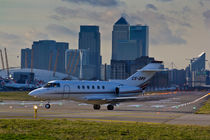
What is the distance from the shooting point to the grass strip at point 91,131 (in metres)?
21.4

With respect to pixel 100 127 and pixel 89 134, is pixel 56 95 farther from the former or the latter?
pixel 89 134

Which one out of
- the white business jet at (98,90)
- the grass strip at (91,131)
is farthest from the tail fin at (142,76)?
the grass strip at (91,131)

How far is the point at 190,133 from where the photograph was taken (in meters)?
23.2

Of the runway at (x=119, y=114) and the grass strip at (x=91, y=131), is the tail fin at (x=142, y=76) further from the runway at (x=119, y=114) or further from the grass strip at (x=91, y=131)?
the grass strip at (x=91, y=131)

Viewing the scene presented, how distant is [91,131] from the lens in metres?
23.4

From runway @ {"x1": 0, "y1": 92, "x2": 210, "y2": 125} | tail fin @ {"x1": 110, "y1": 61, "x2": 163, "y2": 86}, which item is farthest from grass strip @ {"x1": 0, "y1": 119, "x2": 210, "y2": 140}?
tail fin @ {"x1": 110, "y1": 61, "x2": 163, "y2": 86}

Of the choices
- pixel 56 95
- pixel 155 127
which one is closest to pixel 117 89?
pixel 56 95

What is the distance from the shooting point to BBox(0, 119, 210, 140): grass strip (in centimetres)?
2138

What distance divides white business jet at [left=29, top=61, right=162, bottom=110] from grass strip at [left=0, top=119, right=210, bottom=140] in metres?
17.8

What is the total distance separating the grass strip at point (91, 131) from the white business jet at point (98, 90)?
17.8 meters

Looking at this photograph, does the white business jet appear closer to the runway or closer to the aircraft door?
the aircraft door

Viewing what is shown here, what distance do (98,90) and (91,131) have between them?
82.4 ft

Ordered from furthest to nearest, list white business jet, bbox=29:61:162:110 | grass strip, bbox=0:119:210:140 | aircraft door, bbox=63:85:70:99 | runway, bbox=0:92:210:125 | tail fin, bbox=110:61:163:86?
1. tail fin, bbox=110:61:163:86
2. aircraft door, bbox=63:85:70:99
3. white business jet, bbox=29:61:162:110
4. runway, bbox=0:92:210:125
5. grass strip, bbox=0:119:210:140

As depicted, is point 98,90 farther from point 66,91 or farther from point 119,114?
point 119,114
